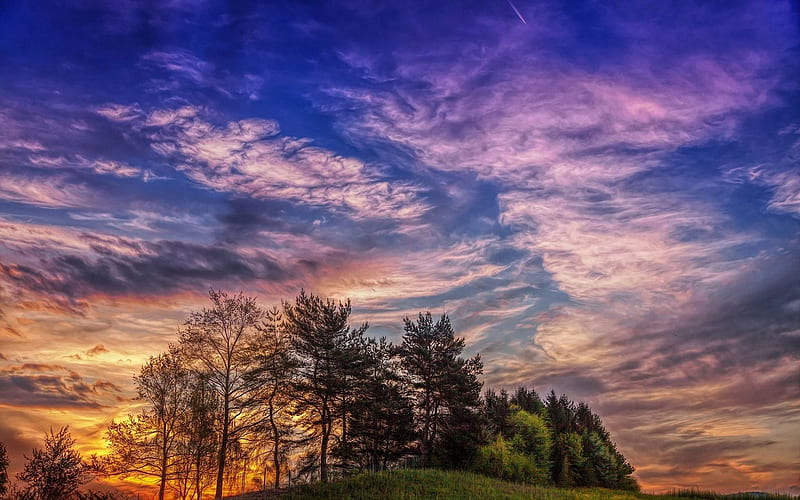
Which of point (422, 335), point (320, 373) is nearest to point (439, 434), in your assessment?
point (422, 335)

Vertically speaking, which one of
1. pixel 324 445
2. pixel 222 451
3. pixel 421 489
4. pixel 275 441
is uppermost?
pixel 275 441

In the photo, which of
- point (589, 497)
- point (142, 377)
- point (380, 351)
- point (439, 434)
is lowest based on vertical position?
point (589, 497)

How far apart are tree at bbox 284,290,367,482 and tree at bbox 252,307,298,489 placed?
1192 millimetres

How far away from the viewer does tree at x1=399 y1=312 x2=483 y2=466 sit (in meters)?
56.0

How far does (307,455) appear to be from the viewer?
5112 cm

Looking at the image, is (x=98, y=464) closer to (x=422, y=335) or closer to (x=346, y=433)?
(x=346, y=433)

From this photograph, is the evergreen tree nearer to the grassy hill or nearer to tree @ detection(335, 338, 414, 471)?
tree @ detection(335, 338, 414, 471)

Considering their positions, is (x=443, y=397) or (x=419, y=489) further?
(x=443, y=397)

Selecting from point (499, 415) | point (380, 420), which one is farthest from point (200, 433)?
point (499, 415)

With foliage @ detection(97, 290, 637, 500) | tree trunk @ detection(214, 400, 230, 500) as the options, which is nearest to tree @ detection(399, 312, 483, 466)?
foliage @ detection(97, 290, 637, 500)

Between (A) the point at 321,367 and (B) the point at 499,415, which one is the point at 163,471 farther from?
(B) the point at 499,415

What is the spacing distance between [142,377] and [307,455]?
16323 mm

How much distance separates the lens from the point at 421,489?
3522 centimetres

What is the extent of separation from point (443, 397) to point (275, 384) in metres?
18.0
